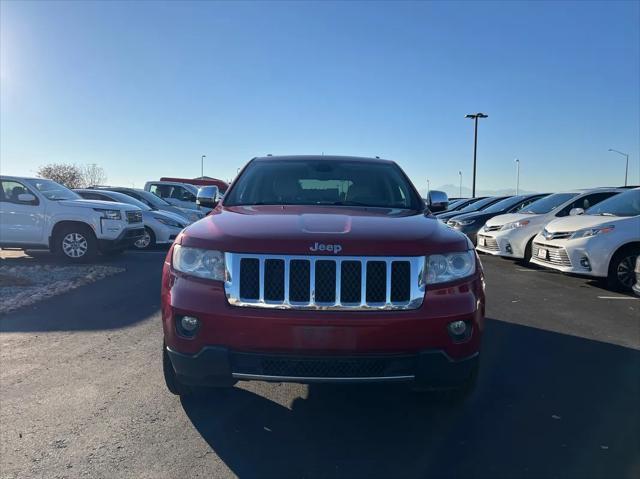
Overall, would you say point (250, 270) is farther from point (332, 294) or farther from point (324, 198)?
point (324, 198)

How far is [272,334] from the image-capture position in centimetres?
262

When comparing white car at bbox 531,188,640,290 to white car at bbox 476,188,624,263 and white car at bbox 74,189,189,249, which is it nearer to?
white car at bbox 476,188,624,263

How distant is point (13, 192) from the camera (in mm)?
9883

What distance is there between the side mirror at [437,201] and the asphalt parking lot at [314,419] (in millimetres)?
1388

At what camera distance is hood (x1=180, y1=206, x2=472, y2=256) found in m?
2.74

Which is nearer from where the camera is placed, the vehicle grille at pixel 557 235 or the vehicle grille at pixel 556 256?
the vehicle grille at pixel 556 256

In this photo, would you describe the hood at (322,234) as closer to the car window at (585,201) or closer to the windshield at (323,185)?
the windshield at (323,185)

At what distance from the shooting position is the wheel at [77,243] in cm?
976

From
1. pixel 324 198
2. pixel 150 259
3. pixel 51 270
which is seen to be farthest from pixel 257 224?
pixel 150 259

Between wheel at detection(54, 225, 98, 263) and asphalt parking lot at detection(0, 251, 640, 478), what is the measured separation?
4876 mm

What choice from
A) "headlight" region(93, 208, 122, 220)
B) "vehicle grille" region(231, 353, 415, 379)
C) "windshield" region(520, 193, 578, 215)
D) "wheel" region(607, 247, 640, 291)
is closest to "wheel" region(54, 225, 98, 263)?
"headlight" region(93, 208, 122, 220)

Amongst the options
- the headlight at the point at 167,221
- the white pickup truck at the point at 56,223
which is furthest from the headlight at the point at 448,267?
the headlight at the point at 167,221

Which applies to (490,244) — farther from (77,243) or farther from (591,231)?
(77,243)

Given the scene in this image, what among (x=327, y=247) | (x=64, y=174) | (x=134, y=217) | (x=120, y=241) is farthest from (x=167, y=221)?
(x=64, y=174)
